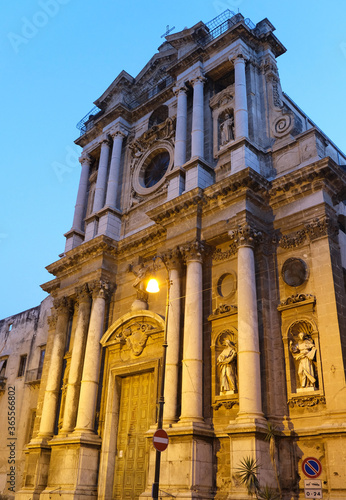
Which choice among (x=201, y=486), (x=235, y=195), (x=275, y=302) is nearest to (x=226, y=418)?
(x=201, y=486)

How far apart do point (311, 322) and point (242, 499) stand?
4979 millimetres

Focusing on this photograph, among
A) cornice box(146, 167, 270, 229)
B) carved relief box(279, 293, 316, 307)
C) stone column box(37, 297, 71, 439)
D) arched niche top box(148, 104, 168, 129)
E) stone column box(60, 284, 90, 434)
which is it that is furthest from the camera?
arched niche top box(148, 104, 168, 129)

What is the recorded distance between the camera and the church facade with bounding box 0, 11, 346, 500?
13.3m

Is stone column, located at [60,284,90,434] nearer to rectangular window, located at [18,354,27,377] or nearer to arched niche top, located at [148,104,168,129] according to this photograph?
arched niche top, located at [148,104,168,129]

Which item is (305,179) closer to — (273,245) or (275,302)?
(273,245)

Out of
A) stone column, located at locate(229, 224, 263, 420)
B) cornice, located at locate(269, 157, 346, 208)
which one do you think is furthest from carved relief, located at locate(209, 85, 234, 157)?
stone column, located at locate(229, 224, 263, 420)

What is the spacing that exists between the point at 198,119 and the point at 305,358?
10.6 meters

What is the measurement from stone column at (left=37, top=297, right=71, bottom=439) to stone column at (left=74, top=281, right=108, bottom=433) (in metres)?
2.26

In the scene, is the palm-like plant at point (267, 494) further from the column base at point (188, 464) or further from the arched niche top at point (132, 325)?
the arched niche top at point (132, 325)

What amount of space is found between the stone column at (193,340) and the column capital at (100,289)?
457 centimetres

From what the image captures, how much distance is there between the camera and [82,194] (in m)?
25.0

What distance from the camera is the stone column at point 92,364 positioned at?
17844 mm

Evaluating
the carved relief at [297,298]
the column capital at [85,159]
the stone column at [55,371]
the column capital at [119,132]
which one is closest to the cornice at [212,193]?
the carved relief at [297,298]

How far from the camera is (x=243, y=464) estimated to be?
12.3 metres
